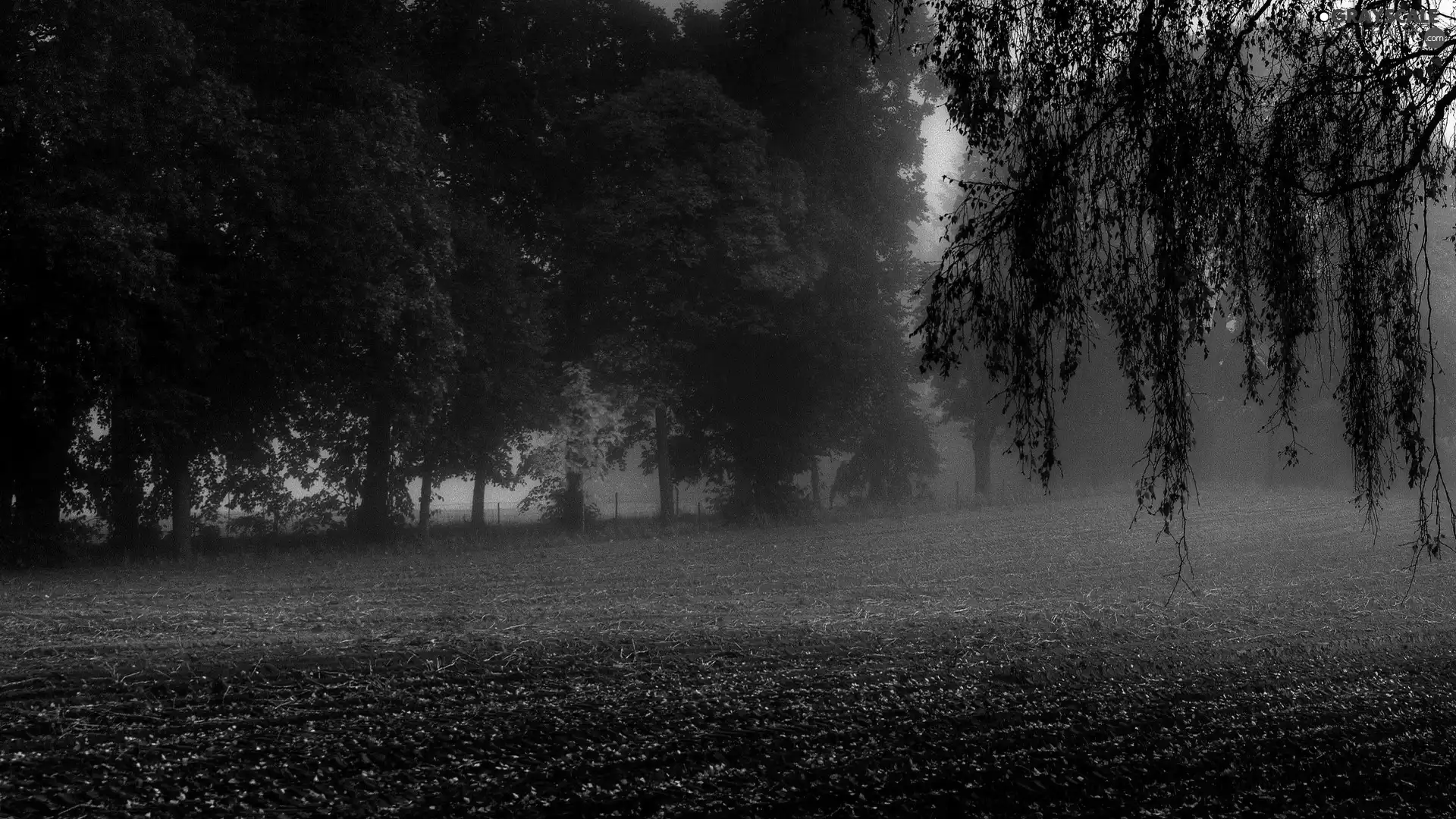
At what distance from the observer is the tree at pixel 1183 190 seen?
21.4 feet

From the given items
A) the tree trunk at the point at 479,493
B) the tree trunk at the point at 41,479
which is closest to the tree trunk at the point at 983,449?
the tree trunk at the point at 479,493

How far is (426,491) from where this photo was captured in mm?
26922

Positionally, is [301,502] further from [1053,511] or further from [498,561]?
[1053,511]

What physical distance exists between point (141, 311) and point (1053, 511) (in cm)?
2859

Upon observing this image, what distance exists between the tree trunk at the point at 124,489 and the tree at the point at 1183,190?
54.4 feet

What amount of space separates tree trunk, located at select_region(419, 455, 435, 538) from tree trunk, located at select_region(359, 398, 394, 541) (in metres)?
1.05

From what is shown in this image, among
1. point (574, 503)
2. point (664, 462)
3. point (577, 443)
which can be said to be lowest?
point (574, 503)

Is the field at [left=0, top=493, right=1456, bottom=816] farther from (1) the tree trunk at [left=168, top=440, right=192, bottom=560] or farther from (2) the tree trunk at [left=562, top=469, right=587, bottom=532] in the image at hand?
(2) the tree trunk at [left=562, top=469, right=587, bottom=532]

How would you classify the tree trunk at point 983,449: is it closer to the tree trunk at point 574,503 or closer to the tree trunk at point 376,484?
the tree trunk at point 574,503

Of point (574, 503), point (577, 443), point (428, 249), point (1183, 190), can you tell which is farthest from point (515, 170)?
point (1183, 190)

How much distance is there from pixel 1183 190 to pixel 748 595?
10.5 metres

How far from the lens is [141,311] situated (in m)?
17.9

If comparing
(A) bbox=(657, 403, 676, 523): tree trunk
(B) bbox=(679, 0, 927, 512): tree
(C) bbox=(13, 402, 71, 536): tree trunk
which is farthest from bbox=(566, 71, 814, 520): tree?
(C) bbox=(13, 402, 71, 536): tree trunk

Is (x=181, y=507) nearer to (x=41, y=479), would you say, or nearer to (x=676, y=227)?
(x=41, y=479)
